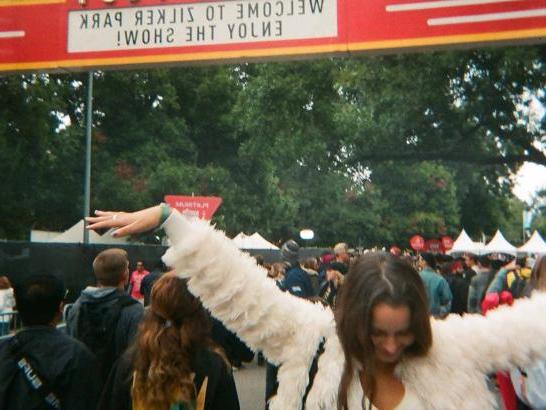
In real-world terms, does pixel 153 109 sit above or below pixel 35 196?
above

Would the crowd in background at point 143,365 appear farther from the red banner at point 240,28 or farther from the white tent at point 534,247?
the white tent at point 534,247

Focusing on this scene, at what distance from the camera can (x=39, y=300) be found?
3.44m

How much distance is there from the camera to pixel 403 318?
77.2 inches

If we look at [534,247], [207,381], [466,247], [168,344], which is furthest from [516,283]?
[466,247]

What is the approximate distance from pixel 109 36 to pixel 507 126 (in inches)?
399

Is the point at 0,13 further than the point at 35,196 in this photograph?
No

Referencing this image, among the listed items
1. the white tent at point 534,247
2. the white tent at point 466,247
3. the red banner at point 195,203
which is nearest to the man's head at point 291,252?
the red banner at point 195,203

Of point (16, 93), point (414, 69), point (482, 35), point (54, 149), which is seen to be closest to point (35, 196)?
point (54, 149)

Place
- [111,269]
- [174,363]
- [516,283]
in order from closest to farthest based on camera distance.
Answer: [174,363] < [111,269] < [516,283]

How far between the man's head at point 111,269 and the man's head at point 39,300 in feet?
3.85

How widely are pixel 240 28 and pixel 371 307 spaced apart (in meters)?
4.43

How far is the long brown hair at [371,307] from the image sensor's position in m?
1.97

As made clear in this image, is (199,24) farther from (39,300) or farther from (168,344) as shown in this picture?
(168,344)

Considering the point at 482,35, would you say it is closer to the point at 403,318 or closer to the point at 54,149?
the point at 403,318
